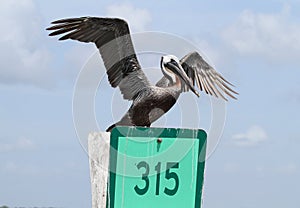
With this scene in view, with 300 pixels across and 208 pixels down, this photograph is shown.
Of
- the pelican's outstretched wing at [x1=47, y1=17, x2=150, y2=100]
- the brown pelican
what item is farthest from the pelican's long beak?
the pelican's outstretched wing at [x1=47, y1=17, x2=150, y2=100]

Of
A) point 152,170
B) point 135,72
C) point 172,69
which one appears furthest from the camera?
point 135,72

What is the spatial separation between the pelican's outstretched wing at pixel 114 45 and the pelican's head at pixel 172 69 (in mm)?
Answer: 375

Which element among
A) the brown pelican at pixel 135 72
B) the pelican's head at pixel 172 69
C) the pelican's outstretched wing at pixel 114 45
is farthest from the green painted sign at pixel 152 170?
the pelican's outstretched wing at pixel 114 45

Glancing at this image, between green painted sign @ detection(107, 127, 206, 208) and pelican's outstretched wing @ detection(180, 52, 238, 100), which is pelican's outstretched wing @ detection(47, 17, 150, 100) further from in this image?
green painted sign @ detection(107, 127, 206, 208)

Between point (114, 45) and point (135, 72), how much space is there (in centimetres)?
39

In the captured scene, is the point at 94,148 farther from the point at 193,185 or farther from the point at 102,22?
the point at 102,22

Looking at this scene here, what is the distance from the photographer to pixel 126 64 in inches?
284

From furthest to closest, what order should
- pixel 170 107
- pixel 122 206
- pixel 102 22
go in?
pixel 102 22 → pixel 170 107 → pixel 122 206

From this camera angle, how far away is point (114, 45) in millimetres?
7172

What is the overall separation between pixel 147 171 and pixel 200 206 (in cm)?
37

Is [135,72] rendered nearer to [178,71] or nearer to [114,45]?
[114,45]

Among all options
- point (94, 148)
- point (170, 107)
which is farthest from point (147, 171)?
point (170, 107)

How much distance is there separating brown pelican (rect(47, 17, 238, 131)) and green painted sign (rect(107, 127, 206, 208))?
1.82 m

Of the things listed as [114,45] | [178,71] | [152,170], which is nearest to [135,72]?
[114,45]
